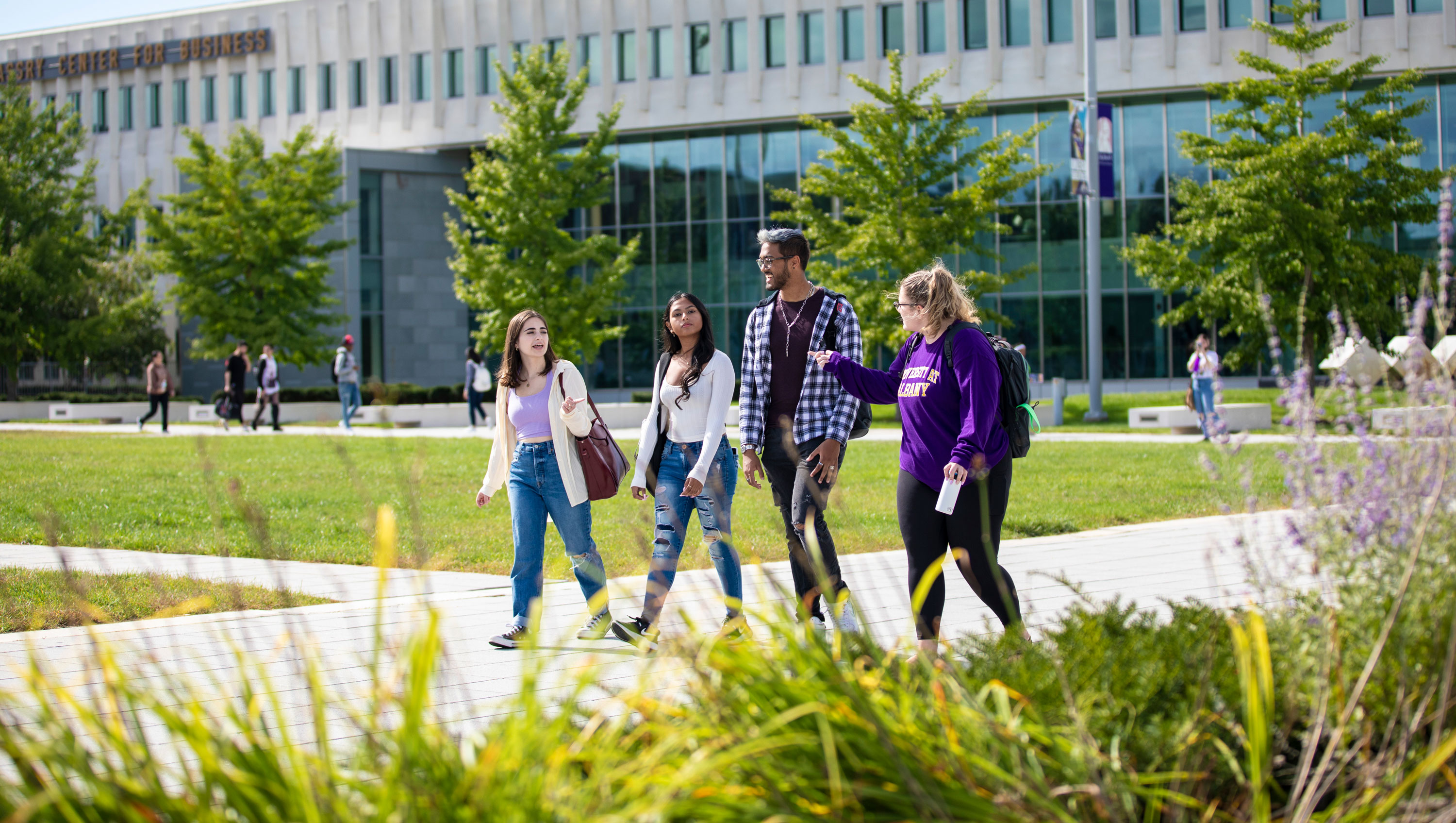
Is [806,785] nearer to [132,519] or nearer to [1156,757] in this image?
[1156,757]

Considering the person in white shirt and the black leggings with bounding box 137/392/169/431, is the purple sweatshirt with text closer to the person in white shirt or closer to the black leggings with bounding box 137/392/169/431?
the person in white shirt

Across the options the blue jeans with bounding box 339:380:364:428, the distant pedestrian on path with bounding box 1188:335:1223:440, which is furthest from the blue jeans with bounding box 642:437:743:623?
the blue jeans with bounding box 339:380:364:428

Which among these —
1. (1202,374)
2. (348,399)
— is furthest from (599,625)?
(348,399)

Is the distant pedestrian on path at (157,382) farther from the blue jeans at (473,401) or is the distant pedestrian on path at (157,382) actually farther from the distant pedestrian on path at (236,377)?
the blue jeans at (473,401)

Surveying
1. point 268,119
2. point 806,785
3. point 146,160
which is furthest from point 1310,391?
point 146,160

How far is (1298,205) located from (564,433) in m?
24.8

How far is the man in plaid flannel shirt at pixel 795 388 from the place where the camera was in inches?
229

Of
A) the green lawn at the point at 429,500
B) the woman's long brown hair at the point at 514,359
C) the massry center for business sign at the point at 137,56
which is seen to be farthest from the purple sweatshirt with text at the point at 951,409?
the massry center for business sign at the point at 137,56

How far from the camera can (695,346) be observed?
20.5 feet

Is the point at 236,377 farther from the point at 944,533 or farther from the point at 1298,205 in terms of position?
the point at 944,533

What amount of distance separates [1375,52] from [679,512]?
35770 millimetres

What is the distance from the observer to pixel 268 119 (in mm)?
45656

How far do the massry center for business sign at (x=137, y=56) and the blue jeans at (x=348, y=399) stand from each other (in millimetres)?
23680

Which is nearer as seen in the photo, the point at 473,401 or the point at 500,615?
the point at 500,615
